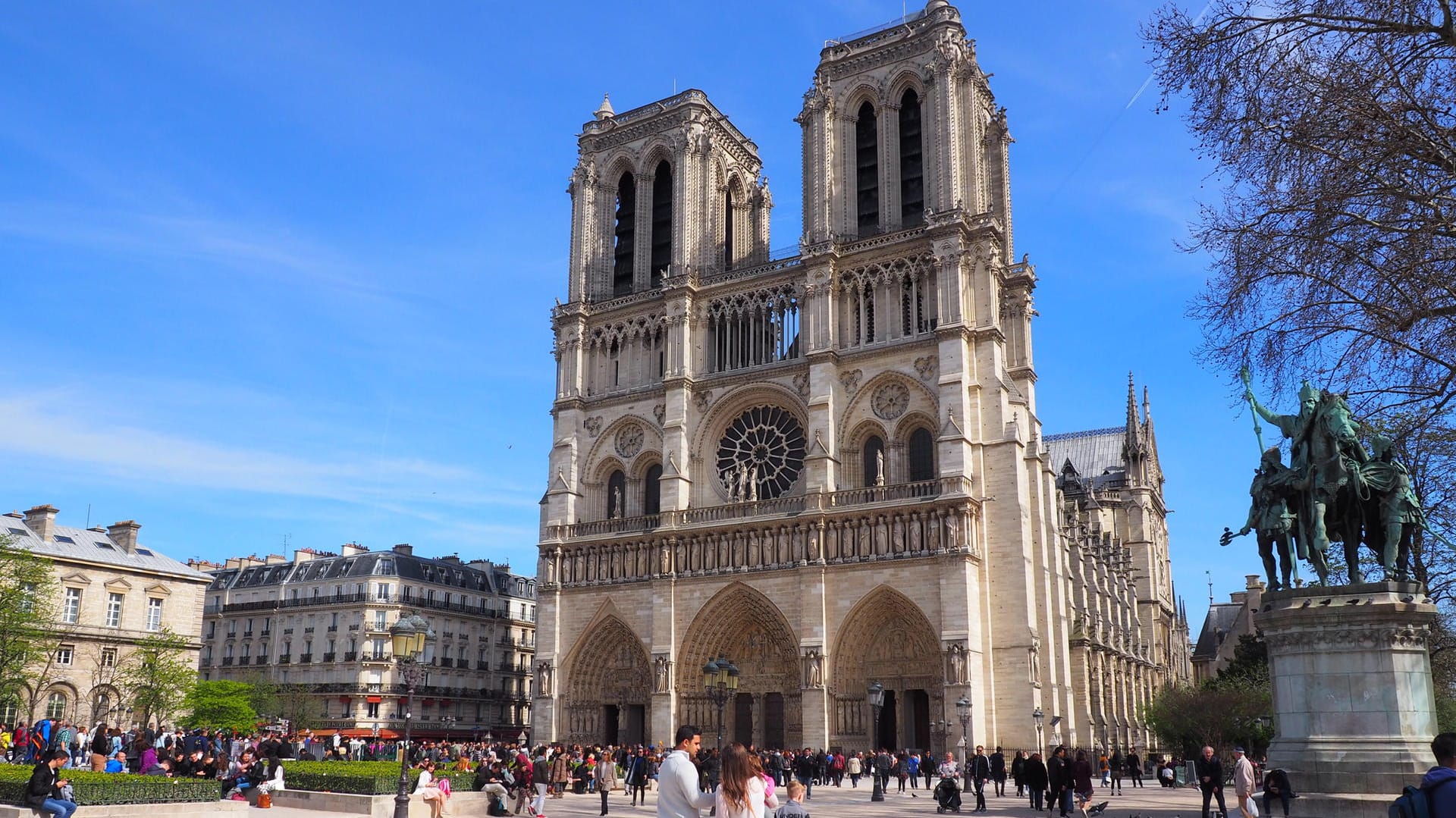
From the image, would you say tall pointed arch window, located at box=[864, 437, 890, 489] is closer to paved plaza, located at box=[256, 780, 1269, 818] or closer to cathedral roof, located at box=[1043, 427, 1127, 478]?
paved plaza, located at box=[256, 780, 1269, 818]

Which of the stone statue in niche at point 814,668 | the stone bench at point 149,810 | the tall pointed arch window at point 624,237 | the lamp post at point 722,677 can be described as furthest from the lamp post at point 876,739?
the tall pointed arch window at point 624,237

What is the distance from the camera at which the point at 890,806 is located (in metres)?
22.2

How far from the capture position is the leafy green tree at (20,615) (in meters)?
31.6

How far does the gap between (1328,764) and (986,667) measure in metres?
19.7

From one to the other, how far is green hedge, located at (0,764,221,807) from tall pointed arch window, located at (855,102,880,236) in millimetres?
28463

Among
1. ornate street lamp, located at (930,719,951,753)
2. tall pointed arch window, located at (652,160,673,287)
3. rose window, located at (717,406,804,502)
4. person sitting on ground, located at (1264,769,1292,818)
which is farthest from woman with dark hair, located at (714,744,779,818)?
tall pointed arch window, located at (652,160,673,287)

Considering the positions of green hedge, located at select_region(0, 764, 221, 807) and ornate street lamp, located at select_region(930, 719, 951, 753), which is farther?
ornate street lamp, located at select_region(930, 719, 951, 753)

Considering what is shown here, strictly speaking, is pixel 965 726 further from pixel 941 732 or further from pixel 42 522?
pixel 42 522

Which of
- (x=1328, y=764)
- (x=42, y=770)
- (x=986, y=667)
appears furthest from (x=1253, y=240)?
(x=986, y=667)

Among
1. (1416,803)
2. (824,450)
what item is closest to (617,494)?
(824,450)

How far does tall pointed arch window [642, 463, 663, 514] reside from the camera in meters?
39.7

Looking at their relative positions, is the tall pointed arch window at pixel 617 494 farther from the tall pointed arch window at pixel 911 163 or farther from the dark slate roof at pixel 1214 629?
the dark slate roof at pixel 1214 629

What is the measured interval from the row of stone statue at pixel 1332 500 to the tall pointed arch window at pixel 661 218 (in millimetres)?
30249

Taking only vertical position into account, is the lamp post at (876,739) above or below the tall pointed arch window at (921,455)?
below
